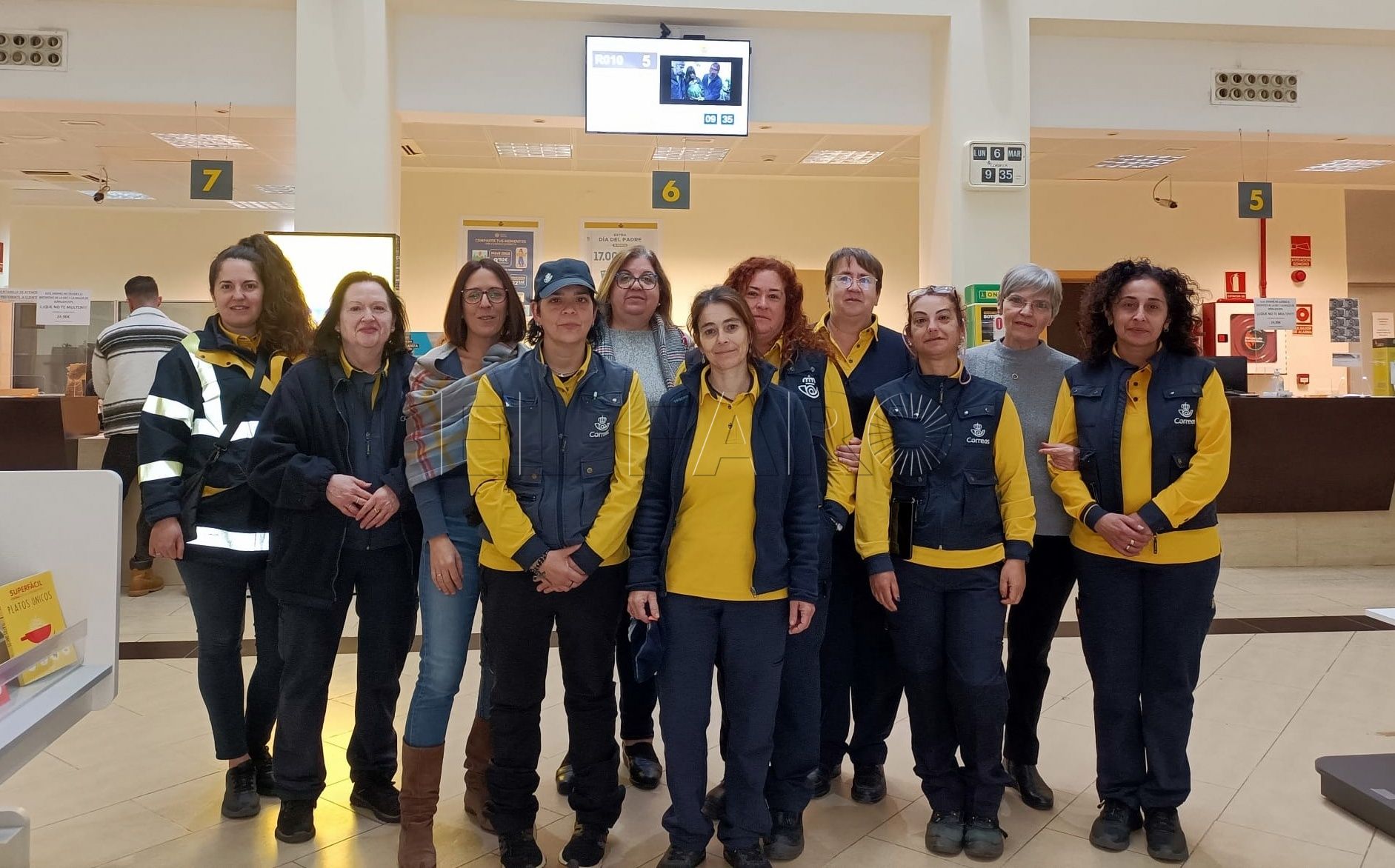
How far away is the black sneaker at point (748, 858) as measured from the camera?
2.21 m

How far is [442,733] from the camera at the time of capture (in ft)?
7.48

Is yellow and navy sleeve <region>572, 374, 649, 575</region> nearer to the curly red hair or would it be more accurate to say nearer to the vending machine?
the curly red hair

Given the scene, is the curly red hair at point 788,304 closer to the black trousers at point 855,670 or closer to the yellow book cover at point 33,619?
the black trousers at point 855,670

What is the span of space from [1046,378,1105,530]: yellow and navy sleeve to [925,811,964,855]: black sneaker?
86 cm

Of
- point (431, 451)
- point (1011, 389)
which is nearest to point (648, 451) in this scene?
point (431, 451)

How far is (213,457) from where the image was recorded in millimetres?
2479

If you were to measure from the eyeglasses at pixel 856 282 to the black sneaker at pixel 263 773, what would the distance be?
2.17 metres

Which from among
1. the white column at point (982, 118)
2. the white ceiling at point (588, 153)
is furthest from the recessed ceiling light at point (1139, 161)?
the white column at point (982, 118)

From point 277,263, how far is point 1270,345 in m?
10.4

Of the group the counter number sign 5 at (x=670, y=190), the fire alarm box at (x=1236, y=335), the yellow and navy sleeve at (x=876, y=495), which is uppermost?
the counter number sign 5 at (x=670, y=190)

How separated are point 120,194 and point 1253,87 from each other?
1119cm

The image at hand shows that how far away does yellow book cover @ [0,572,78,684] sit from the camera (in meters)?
1.56

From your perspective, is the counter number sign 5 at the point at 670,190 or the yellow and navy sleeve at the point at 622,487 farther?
the counter number sign 5 at the point at 670,190

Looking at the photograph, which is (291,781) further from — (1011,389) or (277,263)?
(1011,389)
